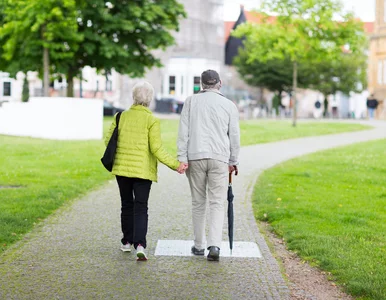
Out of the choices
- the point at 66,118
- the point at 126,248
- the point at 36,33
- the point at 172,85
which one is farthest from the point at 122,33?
the point at 172,85

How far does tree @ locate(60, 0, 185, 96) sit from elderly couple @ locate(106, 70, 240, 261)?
1243 inches

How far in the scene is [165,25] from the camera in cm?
4072

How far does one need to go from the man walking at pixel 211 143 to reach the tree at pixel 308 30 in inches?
1190

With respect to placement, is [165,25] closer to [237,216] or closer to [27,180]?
[27,180]

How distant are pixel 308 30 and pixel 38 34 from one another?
38.9 feet

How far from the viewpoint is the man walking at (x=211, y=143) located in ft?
24.9

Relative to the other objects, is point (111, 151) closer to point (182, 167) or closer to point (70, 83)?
point (182, 167)

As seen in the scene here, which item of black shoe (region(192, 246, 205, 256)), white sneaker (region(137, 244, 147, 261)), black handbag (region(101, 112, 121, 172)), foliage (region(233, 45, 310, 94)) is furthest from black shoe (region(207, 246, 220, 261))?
foliage (region(233, 45, 310, 94))

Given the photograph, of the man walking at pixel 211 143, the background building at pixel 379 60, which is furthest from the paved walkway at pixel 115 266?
the background building at pixel 379 60

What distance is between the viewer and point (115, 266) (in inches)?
286

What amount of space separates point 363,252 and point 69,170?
9.71m

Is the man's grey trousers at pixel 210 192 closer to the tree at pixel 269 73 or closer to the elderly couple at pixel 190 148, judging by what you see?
the elderly couple at pixel 190 148

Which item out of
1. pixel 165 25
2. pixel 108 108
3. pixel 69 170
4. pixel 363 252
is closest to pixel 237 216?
pixel 363 252

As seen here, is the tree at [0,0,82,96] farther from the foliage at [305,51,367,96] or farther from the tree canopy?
the foliage at [305,51,367,96]
